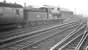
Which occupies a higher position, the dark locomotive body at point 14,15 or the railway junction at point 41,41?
the dark locomotive body at point 14,15

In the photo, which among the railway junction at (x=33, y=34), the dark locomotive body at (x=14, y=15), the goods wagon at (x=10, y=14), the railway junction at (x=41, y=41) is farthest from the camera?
the dark locomotive body at (x=14, y=15)

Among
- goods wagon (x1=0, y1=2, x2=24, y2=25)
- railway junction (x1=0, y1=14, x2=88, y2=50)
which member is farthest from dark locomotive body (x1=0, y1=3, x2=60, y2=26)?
railway junction (x1=0, y1=14, x2=88, y2=50)

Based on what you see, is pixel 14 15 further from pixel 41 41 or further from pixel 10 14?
pixel 41 41

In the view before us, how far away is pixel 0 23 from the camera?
1437 cm

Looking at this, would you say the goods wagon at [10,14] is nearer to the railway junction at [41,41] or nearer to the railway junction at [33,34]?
the railway junction at [33,34]

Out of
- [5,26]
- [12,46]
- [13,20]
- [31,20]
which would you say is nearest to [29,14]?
[31,20]

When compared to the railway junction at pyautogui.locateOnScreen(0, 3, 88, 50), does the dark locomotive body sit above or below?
above

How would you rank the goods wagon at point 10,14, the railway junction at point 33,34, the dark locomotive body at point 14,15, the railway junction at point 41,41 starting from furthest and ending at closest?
1. the dark locomotive body at point 14,15
2. the goods wagon at point 10,14
3. the railway junction at point 33,34
4. the railway junction at point 41,41

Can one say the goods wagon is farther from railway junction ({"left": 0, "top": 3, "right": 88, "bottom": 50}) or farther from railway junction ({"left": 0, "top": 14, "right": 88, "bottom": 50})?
railway junction ({"left": 0, "top": 14, "right": 88, "bottom": 50})

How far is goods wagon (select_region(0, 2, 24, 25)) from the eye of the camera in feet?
47.9

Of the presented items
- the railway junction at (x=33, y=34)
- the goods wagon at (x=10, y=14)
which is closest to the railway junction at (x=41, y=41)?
the railway junction at (x=33, y=34)

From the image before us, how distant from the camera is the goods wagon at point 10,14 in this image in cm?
→ 1461

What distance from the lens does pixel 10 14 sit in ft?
52.1

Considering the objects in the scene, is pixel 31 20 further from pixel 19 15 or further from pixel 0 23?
pixel 0 23
